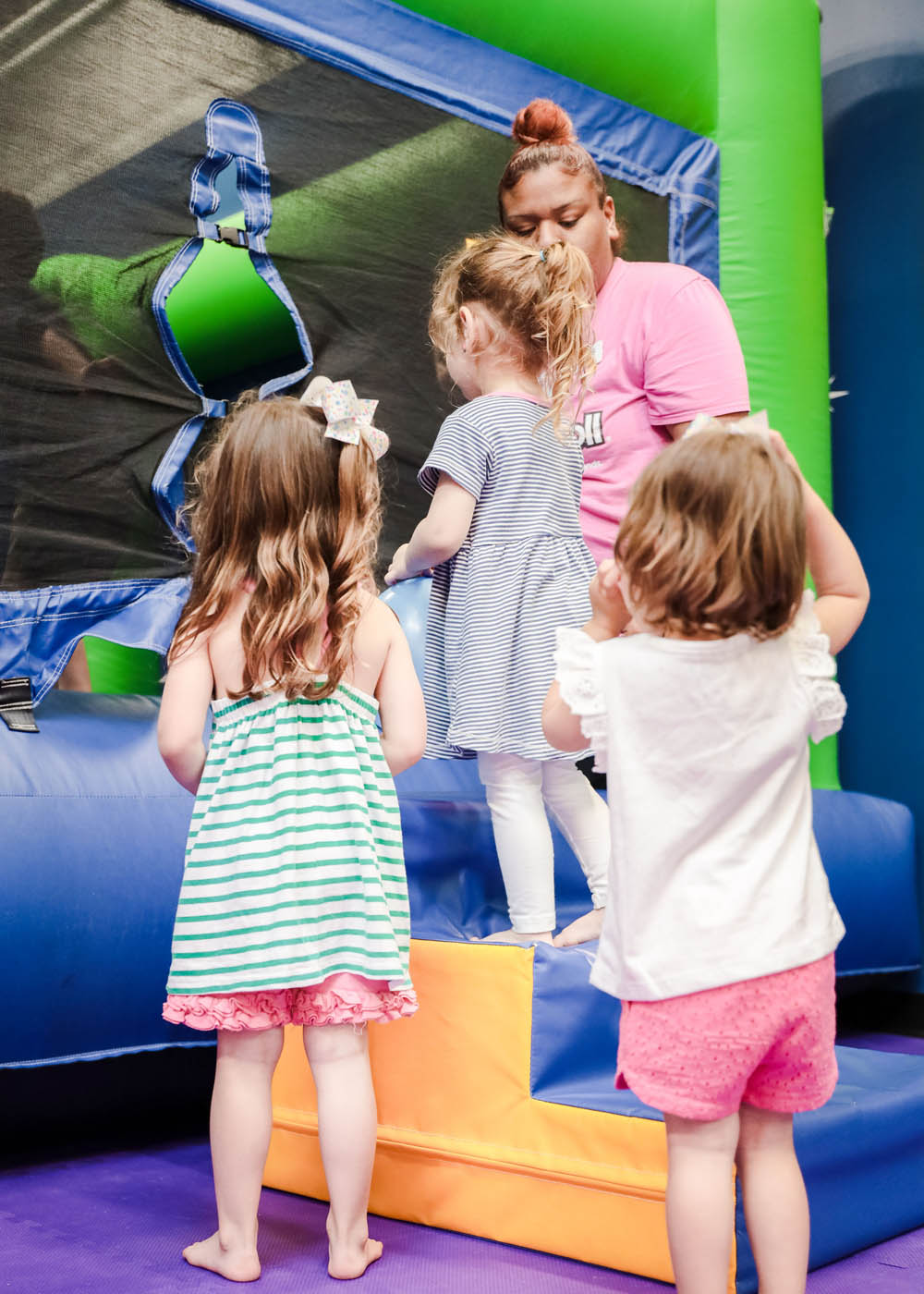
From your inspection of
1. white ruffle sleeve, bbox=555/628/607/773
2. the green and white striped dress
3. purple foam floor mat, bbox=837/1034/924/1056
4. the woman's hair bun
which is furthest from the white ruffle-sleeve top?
purple foam floor mat, bbox=837/1034/924/1056

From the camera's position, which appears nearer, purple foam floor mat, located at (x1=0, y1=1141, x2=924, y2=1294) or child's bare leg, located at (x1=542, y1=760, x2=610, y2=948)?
purple foam floor mat, located at (x1=0, y1=1141, x2=924, y2=1294)

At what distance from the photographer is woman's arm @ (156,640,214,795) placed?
1321 mm

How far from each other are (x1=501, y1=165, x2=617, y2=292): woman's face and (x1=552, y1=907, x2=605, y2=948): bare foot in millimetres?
1005

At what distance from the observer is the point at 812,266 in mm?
2803

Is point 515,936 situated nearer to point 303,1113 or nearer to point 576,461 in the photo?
point 303,1113

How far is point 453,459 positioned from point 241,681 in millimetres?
519

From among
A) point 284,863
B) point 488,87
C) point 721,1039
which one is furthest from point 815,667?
point 488,87

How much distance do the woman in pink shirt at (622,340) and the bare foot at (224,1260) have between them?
114 centimetres

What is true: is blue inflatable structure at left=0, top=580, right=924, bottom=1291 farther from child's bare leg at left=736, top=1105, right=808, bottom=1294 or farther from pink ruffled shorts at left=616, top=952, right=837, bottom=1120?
pink ruffled shorts at left=616, top=952, right=837, bottom=1120

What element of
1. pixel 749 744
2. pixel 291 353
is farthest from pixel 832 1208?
pixel 291 353

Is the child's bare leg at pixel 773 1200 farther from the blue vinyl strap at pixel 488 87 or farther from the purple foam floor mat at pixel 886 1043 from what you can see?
the blue vinyl strap at pixel 488 87

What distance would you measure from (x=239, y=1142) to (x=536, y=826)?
0.56 metres

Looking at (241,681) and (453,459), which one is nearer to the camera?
(241,681)

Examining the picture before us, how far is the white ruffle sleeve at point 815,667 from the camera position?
3.60 ft
